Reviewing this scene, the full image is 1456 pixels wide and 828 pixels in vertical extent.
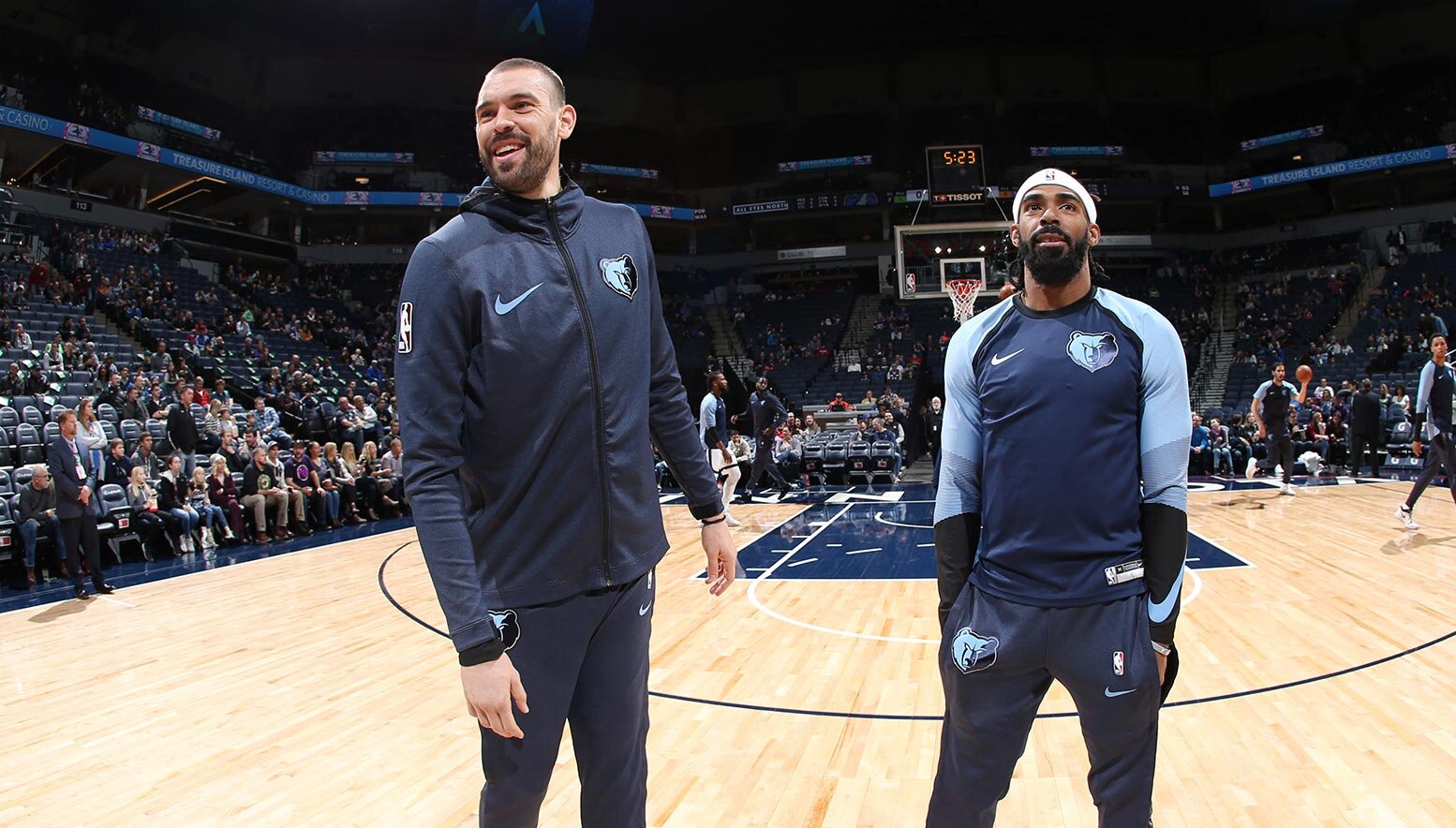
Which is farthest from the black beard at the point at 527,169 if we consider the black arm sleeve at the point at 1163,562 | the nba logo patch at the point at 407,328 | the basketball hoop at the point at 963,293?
the basketball hoop at the point at 963,293

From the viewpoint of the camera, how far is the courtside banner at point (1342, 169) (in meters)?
27.4

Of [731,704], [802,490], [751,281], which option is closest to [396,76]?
[751,281]

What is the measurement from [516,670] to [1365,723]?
12.6 ft

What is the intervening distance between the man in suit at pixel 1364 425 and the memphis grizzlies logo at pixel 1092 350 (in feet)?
47.7

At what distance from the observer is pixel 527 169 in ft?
5.66

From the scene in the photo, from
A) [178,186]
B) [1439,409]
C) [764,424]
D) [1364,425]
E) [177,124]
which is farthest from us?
[178,186]

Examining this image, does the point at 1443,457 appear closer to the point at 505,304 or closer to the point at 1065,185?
the point at 1065,185

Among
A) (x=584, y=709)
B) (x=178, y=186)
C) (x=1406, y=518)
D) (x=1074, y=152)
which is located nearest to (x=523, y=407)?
(x=584, y=709)

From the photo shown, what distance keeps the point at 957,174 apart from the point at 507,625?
22.7 metres

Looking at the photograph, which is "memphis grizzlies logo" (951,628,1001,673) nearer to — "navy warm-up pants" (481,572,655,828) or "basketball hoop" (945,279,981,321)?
"navy warm-up pants" (481,572,655,828)

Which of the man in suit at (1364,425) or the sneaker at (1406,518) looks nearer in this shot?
the sneaker at (1406,518)

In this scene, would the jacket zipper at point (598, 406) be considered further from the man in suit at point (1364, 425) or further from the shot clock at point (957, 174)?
the shot clock at point (957, 174)

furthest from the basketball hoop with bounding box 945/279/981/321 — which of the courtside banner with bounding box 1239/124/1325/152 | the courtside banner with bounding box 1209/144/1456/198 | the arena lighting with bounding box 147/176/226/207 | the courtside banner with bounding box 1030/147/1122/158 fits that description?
the arena lighting with bounding box 147/176/226/207

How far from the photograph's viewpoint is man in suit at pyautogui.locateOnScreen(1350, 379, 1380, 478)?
44.3ft
